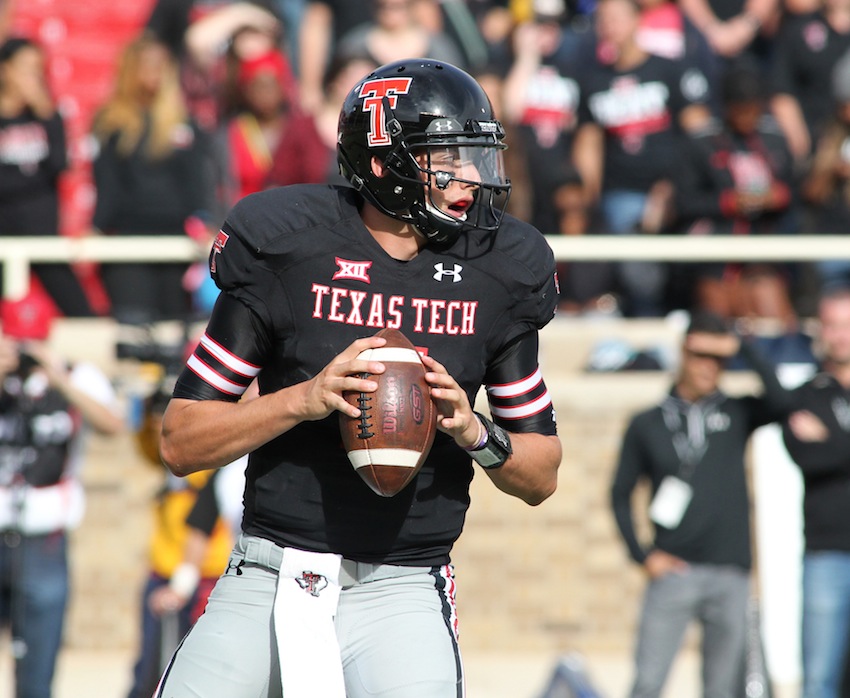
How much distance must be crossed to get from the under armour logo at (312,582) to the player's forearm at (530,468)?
501 mm

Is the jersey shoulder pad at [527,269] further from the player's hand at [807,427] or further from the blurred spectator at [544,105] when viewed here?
the blurred spectator at [544,105]

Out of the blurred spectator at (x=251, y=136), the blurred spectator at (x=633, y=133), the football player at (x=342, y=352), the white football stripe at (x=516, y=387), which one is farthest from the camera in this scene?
the blurred spectator at (x=633, y=133)

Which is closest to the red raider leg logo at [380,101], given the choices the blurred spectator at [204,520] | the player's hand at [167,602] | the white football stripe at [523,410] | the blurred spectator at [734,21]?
the white football stripe at [523,410]

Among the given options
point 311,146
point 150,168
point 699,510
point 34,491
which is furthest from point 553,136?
point 34,491

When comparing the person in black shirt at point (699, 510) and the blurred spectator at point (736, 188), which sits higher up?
the blurred spectator at point (736, 188)

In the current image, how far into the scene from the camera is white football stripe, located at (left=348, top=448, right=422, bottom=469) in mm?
3467

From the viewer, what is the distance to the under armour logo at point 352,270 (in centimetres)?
368

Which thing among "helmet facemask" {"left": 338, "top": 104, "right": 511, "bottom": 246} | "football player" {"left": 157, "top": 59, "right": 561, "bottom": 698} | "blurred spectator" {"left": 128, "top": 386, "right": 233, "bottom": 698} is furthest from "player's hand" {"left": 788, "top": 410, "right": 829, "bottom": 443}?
"helmet facemask" {"left": 338, "top": 104, "right": 511, "bottom": 246}

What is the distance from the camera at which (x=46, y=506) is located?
7129 millimetres

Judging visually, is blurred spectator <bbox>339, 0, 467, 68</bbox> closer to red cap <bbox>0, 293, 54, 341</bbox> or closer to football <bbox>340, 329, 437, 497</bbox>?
red cap <bbox>0, 293, 54, 341</bbox>

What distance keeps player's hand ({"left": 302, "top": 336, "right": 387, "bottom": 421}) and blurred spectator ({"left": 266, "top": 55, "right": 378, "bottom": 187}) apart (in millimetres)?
5438

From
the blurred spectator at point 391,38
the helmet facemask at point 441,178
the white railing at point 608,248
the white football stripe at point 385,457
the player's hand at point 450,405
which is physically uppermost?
the blurred spectator at point 391,38

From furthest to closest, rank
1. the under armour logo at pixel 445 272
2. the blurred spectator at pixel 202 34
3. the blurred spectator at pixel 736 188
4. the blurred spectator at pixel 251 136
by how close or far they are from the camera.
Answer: the blurred spectator at pixel 202 34 → the blurred spectator at pixel 736 188 → the blurred spectator at pixel 251 136 → the under armour logo at pixel 445 272

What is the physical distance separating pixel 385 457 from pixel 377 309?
42 cm
